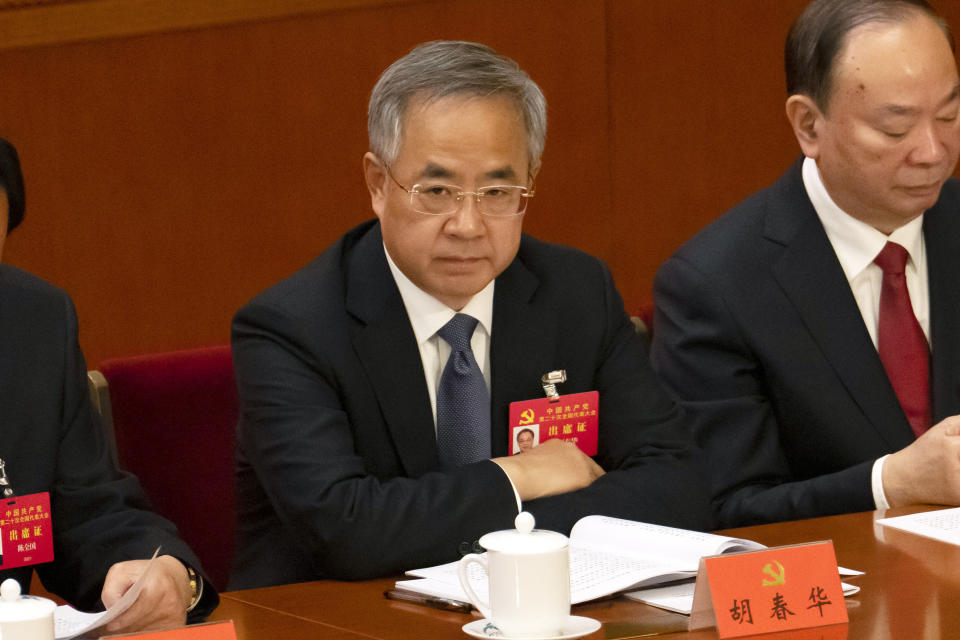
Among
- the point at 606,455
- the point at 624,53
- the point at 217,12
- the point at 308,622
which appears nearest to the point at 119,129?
the point at 217,12

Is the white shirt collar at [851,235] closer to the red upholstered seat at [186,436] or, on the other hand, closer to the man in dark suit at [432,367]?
the man in dark suit at [432,367]

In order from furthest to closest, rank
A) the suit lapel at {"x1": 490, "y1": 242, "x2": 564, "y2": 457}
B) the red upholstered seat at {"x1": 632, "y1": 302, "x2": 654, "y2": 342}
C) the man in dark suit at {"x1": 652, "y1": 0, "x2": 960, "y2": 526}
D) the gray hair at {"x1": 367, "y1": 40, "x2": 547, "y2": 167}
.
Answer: the red upholstered seat at {"x1": 632, "y1": 302, "x2": 654, "y2": 342} → the man in dark suit at {"x1": 652, "y1": 0, "x2": 960, "y2": 526} → the suit lapel at {"x1": 490, "y1": 242, "x2": 564, "y2": 457} → the gray hair at {"x1": 367, "y1": 40, "x2": 547, "y2": 167}

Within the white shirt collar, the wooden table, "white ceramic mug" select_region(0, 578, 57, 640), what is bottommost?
the wooden table

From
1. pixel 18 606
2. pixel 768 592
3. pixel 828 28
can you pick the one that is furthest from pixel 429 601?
pixel 828 28

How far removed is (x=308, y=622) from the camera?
173 cm

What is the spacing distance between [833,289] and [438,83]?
0.94 metres

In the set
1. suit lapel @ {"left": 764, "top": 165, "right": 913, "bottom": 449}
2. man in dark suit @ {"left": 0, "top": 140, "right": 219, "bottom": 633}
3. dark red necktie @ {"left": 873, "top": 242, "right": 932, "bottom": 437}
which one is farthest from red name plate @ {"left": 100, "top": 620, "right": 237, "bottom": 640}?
dark red necktie @ {"left": 873, "top": 242, "right": 932, "bottom": 437}

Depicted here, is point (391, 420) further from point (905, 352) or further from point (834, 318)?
point (905, 352)

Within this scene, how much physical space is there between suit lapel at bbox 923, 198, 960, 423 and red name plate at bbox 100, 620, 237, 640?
1.72 meters

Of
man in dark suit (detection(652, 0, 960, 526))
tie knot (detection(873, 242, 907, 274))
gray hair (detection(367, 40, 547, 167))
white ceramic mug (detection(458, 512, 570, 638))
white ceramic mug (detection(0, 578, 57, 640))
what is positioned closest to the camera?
white ceramic mug (detection(0, 578, 57, 640))

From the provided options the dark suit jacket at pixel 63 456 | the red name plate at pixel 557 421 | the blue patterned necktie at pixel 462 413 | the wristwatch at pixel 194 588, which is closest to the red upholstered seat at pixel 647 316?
the red name plate at pixel 557 421

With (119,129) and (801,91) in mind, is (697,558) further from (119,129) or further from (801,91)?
(119,129)

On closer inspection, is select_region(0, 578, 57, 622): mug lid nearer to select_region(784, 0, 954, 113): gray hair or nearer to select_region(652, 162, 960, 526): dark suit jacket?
select_region(652, 162, 960, 526): dark suit jacket

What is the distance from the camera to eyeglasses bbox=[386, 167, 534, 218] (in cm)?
223
